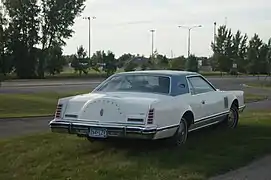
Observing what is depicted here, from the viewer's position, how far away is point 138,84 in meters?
9.98

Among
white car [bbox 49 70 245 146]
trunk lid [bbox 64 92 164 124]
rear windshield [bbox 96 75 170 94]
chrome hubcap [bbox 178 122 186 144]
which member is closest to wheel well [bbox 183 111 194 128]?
white car [bbox 49 70 245 146]

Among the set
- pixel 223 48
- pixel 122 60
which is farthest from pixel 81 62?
pixel 122 60

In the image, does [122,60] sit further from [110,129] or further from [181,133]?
[110,129]

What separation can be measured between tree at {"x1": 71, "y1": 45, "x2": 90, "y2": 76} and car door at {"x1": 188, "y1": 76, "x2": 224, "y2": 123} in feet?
216

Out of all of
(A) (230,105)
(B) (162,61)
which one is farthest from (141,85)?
(B) (162,61)

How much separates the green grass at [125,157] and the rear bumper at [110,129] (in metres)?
0.35

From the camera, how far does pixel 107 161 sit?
8289mm

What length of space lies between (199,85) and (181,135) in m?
1.67

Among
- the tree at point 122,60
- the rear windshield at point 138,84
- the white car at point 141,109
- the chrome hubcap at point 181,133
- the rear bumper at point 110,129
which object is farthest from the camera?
the tree at point 122,60

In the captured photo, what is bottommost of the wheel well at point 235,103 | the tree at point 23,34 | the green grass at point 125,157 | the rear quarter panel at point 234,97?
the green grass at point 125,157

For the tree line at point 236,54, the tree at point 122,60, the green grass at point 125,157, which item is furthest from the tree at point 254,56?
the green grass at point 125,157

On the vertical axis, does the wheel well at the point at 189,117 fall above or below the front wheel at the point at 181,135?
above

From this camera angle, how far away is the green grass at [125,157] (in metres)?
7.48

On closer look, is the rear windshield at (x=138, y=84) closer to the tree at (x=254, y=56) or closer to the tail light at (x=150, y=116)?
the tail light at (x=150, y=116)
